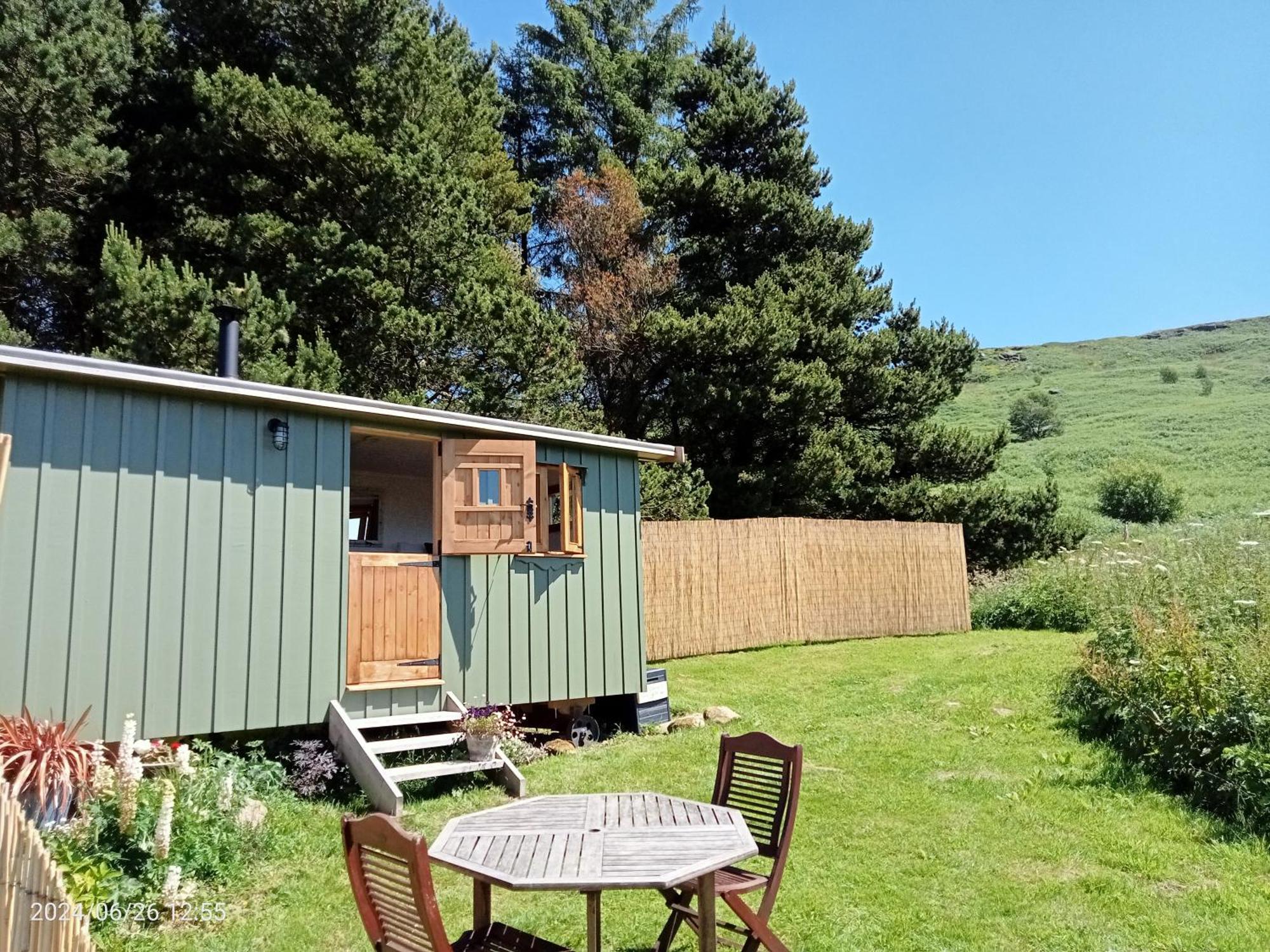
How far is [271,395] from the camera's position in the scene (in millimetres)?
6078

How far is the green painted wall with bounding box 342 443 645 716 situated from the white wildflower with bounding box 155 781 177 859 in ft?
7.40

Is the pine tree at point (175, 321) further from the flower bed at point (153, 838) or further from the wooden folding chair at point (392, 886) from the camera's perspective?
the wooden folding chair at point (392, 886)

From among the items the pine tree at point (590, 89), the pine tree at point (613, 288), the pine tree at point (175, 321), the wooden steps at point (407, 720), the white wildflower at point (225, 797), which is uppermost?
the pine tree at point (590, 89)

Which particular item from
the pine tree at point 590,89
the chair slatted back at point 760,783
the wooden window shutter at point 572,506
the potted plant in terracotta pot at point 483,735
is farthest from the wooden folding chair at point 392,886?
the pine tree at point 590,89

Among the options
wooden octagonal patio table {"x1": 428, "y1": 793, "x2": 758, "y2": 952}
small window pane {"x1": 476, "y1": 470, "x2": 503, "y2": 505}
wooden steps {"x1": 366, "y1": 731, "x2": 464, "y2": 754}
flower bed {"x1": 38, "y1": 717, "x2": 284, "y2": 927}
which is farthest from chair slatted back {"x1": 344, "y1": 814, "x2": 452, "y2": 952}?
small window pane {"x1": 476, "y1": 470, "x2": 503, "y2": 505}

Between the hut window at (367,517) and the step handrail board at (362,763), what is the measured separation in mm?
4894

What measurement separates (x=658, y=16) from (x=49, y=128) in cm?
1669

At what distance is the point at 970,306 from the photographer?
21406 millimetres

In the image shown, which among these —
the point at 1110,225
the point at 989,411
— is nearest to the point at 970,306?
the point at 1110,225

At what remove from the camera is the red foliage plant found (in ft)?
14.9

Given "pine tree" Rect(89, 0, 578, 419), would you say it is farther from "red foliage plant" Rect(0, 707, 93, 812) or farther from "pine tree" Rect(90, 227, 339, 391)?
"red foliage plant" Rect(0, 707, 93, 812)

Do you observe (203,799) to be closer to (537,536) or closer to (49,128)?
(537,536)

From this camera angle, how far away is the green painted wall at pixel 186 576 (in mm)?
5254

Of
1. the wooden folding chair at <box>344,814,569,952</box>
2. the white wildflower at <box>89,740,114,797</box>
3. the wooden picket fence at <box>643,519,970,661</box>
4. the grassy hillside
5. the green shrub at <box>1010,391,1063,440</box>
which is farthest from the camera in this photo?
the green shrub at <box>1010,391,1063,440</box>
